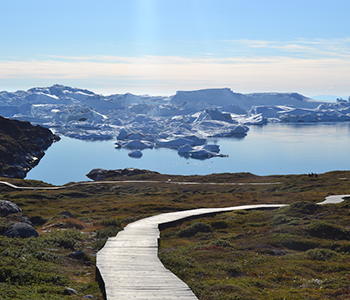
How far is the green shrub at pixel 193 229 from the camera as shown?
66.5 feet

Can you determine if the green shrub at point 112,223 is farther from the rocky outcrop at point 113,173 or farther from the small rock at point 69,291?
the rocky outcrop at point 113,173

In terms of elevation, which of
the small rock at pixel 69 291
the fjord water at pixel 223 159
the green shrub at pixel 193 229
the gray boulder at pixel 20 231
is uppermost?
the small rock at pixel 69 291

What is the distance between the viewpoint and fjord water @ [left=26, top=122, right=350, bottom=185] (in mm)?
101875

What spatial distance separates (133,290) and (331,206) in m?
20.7

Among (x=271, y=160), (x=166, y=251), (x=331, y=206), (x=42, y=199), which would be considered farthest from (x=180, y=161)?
(x=166, y=251)

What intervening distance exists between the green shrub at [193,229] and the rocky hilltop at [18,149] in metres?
82.3

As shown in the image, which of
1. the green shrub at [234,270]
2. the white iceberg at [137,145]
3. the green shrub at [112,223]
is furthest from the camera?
the white iceberg at [137,145]

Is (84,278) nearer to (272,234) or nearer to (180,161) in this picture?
(272,234)

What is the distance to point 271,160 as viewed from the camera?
377ft

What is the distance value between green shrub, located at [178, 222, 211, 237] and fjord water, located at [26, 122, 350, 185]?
76563mm

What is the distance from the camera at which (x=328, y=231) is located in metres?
19.2

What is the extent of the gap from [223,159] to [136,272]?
11046 cm

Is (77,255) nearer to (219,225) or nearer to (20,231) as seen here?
(20,231)

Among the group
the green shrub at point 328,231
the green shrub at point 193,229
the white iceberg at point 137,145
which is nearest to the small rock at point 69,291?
the green shrub at point 193,229
